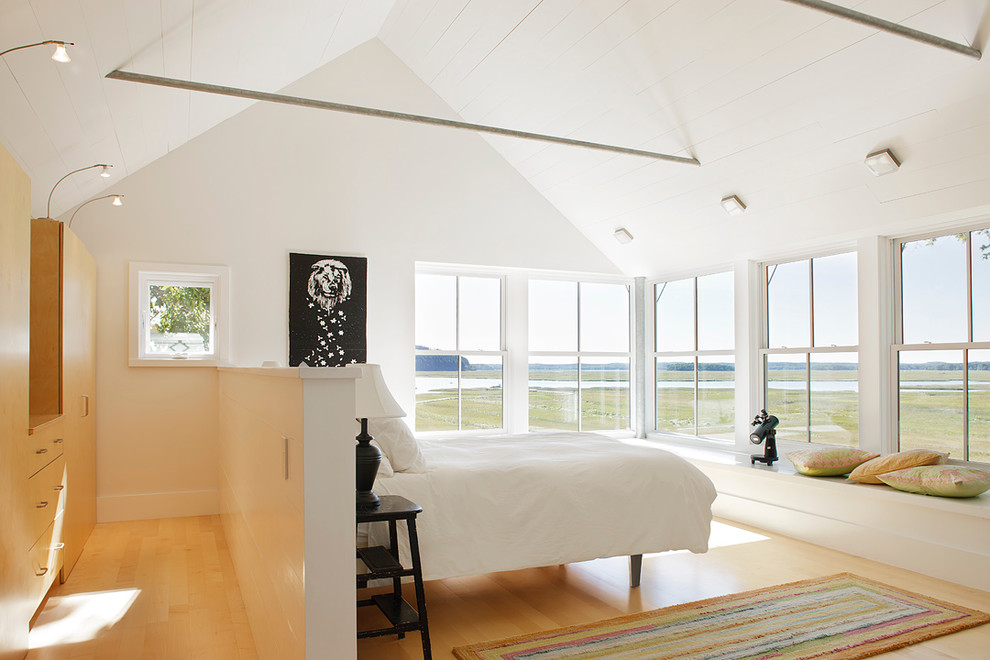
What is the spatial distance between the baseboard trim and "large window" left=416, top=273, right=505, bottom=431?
1.72 m

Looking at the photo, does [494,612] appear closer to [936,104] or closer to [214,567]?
[214,567]

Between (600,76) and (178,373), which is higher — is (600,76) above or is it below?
above

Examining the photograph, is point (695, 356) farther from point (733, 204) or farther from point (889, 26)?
point (889, 26)

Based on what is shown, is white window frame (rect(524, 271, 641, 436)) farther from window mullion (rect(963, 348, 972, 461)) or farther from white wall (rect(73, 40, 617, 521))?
window mullion (rect(963, 348, 972, 461))

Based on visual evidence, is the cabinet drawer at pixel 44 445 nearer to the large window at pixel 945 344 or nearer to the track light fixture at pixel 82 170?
the track light fixture at pixel 82 170

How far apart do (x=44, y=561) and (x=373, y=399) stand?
1721mm

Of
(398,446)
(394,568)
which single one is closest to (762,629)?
(394,568)

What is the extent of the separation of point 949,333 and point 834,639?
7.34 feet

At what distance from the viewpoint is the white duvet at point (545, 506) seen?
2.97m

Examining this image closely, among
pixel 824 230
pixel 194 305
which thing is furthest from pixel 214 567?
pixel 824 230

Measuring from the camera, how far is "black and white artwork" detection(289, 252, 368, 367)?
5.27 meters

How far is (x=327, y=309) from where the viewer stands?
5.37m

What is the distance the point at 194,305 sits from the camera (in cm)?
514

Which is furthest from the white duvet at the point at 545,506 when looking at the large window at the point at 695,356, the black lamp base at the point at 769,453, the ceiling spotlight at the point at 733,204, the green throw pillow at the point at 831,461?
the large window at the point at 695,356
